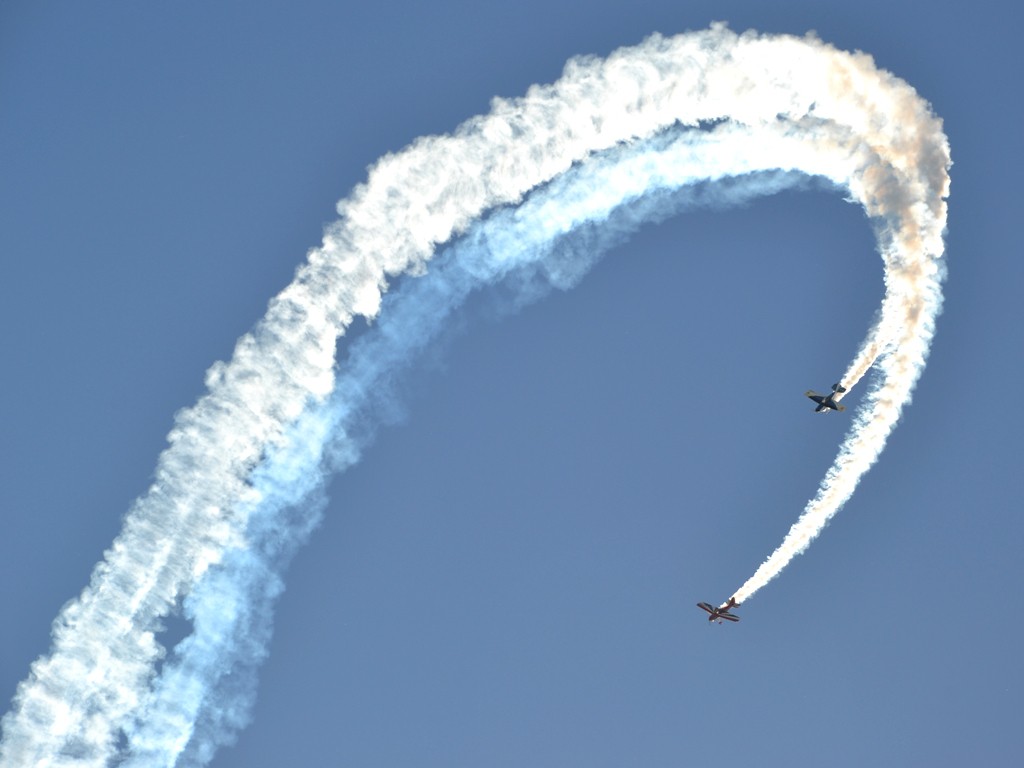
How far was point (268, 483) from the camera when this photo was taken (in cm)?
9506

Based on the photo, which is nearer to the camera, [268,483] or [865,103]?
[865,103]

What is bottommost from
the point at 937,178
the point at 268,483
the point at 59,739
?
the point at 59,739

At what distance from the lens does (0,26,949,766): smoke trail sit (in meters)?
90.1

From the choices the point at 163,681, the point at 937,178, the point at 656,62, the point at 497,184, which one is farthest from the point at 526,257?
the point at 163,681

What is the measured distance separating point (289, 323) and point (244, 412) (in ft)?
13.2

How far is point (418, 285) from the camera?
94.8 metres

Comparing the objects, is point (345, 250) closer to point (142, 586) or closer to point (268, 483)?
point (268, 483)

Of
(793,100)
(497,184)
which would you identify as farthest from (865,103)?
(497,184)

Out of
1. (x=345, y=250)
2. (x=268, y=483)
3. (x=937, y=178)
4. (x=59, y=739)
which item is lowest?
(x=59, y=739)

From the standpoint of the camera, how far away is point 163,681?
96.1m

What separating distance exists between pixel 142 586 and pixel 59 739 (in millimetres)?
7189

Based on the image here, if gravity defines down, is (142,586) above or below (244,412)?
below

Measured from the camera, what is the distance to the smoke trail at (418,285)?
90062mm

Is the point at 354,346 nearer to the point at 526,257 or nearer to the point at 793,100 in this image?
the point at 526,257
